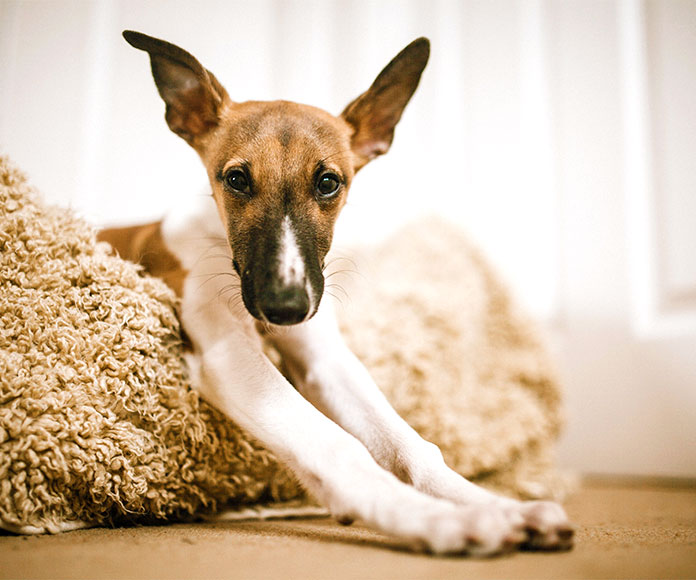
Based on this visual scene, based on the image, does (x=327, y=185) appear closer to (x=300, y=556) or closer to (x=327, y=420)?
(x=327, y=420)

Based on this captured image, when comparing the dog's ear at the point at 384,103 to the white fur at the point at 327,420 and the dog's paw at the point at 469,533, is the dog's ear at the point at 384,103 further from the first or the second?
the dog's paw at the point at 469,533

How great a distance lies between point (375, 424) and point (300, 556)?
1.34 ft

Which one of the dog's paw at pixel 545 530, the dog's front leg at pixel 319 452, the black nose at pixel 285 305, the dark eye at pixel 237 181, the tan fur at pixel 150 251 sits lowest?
the dog's paw at pixel 545 530

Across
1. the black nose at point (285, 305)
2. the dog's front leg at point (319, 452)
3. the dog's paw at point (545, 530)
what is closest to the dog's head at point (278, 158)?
the black nose at point (285, 305)

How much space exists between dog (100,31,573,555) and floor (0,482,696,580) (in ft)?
0.15

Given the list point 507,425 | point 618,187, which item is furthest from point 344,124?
point 618,187

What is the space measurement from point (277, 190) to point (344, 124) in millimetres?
411

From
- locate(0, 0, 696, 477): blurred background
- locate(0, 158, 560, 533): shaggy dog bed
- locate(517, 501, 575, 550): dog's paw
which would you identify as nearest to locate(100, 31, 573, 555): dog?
locate(517, 501, 575, 550): dog's paw

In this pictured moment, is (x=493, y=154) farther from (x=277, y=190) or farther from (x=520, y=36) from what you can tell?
(x=277, y=190)

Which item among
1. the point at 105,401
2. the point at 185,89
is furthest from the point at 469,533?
the point at 185,89

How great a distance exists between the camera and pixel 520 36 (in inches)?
115

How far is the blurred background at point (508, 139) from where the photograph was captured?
6.89 feet

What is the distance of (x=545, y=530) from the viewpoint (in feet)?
2.87

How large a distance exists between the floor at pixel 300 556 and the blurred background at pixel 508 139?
1117 millimetres
